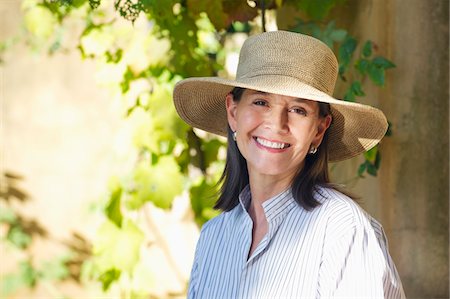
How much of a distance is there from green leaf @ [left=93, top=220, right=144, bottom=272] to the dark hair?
3.72 feet

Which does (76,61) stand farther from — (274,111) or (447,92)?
(274,111)

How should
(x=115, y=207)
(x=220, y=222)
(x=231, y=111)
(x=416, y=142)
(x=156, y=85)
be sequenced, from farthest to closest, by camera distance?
(x=115, y=207) → (x=156, y=85) → (x=416, y=142) → (x=220, y=222) → (x=231, y=111)

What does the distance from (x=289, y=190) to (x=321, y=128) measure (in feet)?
0.56

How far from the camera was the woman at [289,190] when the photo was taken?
1.90 m

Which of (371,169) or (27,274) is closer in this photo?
(371,169)

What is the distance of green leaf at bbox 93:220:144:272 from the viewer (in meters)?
3.53

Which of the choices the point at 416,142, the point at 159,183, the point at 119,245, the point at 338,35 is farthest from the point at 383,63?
the point at 119,245

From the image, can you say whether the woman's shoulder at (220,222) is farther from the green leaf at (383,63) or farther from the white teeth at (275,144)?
the green leaf at (383,63)

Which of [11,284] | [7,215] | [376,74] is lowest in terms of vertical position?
[11,284]

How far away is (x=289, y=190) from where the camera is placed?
2152 millimetres

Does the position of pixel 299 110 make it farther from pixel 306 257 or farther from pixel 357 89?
pixel 357 89

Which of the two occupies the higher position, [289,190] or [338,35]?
[338,35]

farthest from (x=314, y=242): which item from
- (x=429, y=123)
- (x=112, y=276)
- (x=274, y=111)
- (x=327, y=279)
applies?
(x=112, y=276)

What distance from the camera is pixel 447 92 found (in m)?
2.80
